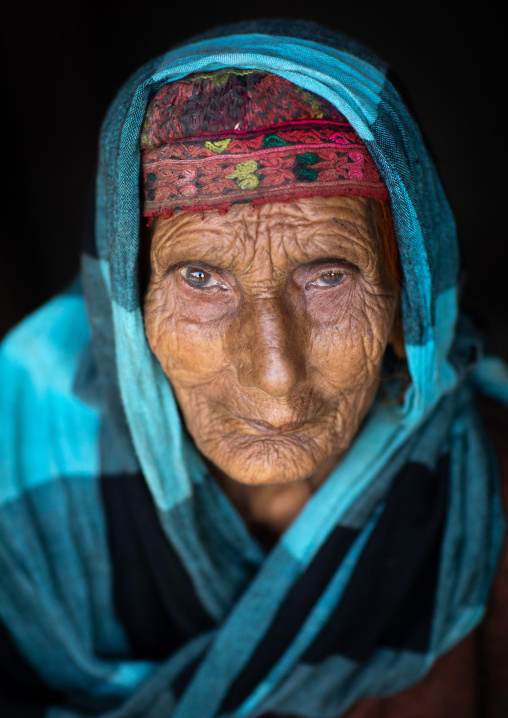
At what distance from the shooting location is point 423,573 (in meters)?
1.64

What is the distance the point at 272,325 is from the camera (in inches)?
48.8

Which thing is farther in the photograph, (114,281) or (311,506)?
(311,506)

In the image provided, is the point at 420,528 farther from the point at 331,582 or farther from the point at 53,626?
the point at 53,626

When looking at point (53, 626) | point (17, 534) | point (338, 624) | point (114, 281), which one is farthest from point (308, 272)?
point (53, 626)

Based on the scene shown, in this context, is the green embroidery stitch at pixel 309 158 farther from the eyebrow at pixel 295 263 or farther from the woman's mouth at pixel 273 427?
the woman's mouth at pixel 273 427

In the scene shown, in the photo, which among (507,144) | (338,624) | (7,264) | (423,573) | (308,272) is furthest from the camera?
(507,144)

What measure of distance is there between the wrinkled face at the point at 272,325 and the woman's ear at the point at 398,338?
2.4 inches

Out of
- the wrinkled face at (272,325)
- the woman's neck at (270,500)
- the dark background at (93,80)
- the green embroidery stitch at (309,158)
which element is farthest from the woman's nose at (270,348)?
the dark background at (93,80)

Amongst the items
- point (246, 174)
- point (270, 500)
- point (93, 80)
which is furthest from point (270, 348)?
point (93, 80)

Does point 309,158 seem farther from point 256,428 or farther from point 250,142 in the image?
point 256,428

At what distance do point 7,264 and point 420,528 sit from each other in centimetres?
250

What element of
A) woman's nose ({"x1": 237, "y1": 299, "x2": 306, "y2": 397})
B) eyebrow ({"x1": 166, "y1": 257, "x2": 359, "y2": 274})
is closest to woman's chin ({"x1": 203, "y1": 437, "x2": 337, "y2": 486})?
woman's nose ({"x1": 237, "y1": 299, "x2": 306, "y2": 397})

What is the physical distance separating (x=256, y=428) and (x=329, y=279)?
347 millimetres

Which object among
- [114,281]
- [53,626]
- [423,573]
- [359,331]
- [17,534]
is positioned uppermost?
[114,281]
